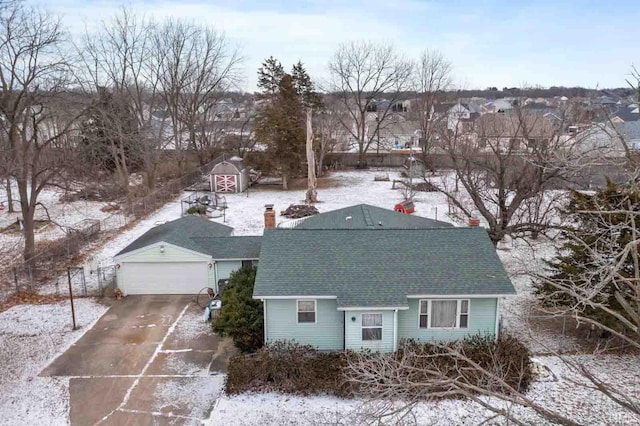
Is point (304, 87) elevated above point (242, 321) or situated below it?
above

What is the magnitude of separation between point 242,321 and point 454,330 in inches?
232

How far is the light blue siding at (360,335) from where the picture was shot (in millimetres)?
13242

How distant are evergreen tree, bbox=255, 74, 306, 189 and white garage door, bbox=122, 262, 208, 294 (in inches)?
848

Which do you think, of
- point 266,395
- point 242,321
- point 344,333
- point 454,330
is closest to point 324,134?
point 242,321

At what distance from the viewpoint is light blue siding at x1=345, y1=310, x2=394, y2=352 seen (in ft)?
43.4

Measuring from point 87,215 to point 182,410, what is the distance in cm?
2288

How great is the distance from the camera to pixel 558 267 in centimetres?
1568

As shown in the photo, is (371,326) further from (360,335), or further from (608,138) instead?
(608,138)

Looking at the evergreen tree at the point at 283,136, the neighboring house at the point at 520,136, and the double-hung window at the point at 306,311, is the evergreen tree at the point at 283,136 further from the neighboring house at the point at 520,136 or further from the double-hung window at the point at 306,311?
the double-hung window at the point at 306,311

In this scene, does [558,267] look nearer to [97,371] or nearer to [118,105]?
[97,371]

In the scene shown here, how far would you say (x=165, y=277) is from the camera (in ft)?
61.1

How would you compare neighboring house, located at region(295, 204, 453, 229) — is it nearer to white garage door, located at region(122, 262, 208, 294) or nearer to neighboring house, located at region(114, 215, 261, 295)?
neighboring house, located at region(114, 215, 261, 295)

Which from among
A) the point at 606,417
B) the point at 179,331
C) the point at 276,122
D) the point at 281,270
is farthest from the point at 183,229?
the point at 276,122

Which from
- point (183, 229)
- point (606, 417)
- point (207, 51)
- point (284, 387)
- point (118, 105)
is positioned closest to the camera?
point (606, 417)
